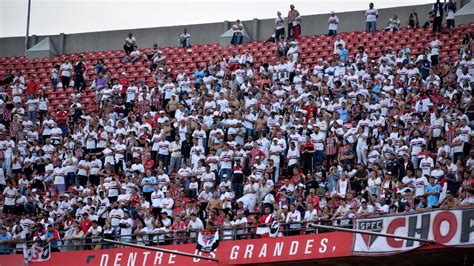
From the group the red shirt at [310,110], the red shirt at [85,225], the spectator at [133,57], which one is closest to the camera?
the red shirt at [85,225]

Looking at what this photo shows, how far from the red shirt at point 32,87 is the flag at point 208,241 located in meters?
13.9

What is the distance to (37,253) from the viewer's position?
2869 cm

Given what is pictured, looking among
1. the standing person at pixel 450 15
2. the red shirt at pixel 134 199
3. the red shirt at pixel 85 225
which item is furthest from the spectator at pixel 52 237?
the standing person at pixel 450 15

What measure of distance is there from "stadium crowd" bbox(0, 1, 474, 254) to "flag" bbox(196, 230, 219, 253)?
15.8 inches

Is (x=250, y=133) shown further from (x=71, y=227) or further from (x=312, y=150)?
(x=71, y=227)

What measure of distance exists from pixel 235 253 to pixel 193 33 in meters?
18.1

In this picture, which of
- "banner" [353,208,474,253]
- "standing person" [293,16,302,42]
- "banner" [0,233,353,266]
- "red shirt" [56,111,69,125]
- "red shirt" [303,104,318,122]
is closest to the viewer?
"banner" [353,208,474,253]

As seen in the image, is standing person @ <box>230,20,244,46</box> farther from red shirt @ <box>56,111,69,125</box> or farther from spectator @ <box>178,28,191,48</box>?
red shirt @ <box>56,111,69,125</box>

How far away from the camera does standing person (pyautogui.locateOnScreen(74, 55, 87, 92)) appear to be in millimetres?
39188

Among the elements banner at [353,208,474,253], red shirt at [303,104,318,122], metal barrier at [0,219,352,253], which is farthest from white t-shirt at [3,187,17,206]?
banner at [353,208,474,253]

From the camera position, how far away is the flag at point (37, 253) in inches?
1127

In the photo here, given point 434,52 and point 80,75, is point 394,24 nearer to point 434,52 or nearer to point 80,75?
point 434,52


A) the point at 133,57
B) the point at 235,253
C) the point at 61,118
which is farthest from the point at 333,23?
the point at 235,253

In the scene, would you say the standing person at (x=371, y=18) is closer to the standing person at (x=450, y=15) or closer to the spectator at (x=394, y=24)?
the spectator at (x=394, y=24)
